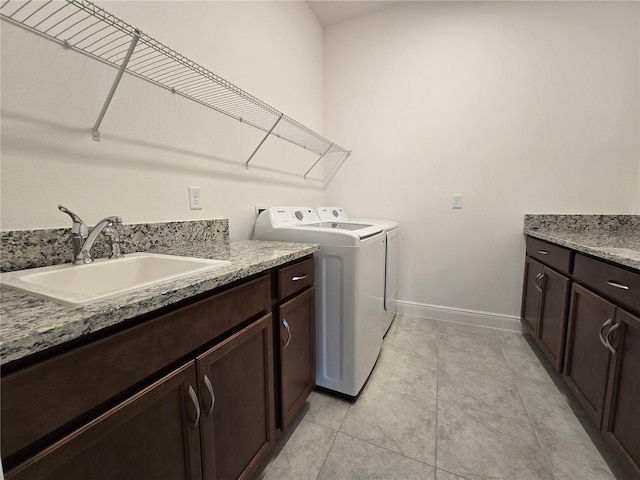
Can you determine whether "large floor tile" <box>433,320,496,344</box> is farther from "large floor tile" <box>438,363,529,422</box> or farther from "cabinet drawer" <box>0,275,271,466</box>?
"cabinet drawer" <box>0,275,271,466</box>

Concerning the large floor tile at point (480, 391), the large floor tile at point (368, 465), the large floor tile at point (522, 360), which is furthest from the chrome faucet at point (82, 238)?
the large floor tile at point (522, 360)

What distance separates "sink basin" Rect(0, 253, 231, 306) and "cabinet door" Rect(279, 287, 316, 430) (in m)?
0.40

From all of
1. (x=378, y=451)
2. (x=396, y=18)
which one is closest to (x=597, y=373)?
(x=378, y=451)

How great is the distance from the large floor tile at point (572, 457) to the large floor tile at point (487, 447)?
1.5 inches

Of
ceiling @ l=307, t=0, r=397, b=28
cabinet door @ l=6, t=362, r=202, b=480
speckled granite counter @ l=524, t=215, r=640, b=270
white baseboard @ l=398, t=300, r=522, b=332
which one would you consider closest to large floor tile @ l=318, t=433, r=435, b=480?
cabinet door @ l=6, t=362, r=202, b=480

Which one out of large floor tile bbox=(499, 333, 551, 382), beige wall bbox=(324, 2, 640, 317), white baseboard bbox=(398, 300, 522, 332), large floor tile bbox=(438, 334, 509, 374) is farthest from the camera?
white baseboard bbox=(398, 300, 522, 332)

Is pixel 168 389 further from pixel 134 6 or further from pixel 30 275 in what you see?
pixel 134 6

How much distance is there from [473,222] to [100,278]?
8.02 feet

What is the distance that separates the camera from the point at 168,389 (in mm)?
636

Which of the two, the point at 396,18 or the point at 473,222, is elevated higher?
the point at 396,18

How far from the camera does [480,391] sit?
59.5 inches

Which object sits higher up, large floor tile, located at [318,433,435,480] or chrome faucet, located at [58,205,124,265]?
chrome faucet, located at [58,205,124,265]

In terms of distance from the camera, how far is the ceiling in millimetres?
2266

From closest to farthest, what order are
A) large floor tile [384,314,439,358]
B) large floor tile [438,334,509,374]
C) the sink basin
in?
the sink basin < large floor tile [438,334,509,374] < large floor tile [384,314,439,358]
